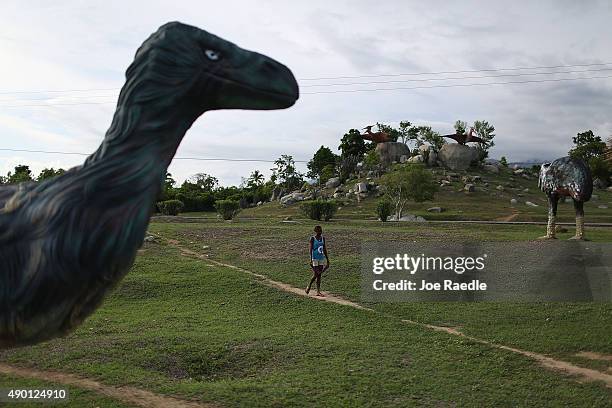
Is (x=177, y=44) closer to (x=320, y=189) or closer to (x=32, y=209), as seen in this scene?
(x=32, y=209)

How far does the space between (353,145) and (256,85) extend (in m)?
60.9

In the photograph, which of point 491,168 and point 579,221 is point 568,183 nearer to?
point 579,221

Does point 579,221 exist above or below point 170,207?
below

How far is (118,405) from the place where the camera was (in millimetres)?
6105

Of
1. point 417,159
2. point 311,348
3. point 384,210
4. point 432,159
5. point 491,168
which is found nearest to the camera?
point 311,348

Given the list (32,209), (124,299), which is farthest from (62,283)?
(124,299)

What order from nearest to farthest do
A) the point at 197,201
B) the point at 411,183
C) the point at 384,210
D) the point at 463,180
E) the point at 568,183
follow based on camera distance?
1. the point at 568,183
2. the point at 384,210
3. the point at 411,183
4. the point at 197,201
5. the point at 463,180

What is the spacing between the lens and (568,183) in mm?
18297

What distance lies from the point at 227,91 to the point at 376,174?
1820 inches

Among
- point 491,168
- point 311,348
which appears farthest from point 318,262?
point 491,168

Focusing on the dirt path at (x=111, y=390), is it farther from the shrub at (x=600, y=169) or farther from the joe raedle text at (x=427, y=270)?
the shrub at (x=600, y=169)

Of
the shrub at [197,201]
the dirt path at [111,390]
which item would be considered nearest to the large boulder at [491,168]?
the shrub at [197,201]

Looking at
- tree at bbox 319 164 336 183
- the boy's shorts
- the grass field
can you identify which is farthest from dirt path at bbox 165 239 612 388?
tree at bbox 319 164 336 183

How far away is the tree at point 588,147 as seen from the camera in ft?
192
